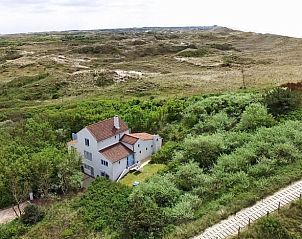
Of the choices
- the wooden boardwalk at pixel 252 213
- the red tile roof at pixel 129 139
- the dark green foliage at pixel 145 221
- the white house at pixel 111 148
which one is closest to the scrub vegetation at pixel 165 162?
the dark green foliage at pixel 145 221

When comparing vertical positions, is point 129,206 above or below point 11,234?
above

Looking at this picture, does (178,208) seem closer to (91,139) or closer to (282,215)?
(282,215)

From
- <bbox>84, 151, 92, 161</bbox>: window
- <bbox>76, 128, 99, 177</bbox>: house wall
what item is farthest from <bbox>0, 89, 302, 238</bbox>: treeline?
<bbox>84, 151, 92, 161</bbox>: window

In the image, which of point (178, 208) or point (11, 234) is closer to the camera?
point (178, 208)

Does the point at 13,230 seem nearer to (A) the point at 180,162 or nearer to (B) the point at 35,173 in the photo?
(B) the point at 35,173

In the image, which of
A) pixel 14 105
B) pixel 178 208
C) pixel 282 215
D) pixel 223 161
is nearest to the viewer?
pixel 282 215

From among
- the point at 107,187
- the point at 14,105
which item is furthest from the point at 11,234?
the point at 14,105

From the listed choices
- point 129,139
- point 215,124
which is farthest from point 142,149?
point 215,124
